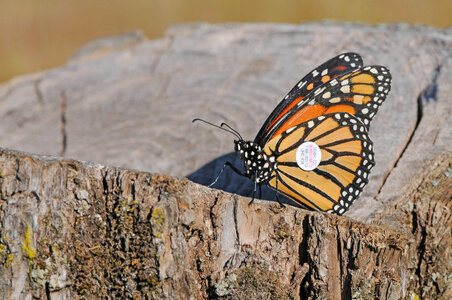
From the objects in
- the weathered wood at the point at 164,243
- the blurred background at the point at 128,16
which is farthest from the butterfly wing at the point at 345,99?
the blurred background at the point at 128,16

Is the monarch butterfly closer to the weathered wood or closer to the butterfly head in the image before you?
the butterfly head

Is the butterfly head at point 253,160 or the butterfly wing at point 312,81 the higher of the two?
the butterfly wing at point 312,81

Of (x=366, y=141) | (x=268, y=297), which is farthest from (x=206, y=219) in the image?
(x=366, y=141)

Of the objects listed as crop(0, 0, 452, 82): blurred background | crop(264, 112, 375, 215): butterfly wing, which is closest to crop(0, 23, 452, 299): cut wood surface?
crop(264, 112, 375, 215): butterfly wing

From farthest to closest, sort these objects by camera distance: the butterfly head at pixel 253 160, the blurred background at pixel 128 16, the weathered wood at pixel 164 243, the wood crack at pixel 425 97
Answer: the blurred background at pixel 128 16 → the wood crack at pixel 425 97 → the butterfly head at pixel 253 160 → the weathered wood at pixel 164 243

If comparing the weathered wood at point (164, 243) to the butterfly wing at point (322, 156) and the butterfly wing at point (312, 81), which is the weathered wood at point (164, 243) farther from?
the butterfly wing at point (312, 81)

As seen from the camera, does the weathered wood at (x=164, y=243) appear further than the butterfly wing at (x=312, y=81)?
No

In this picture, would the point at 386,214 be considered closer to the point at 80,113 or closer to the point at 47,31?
the point at 80,113
